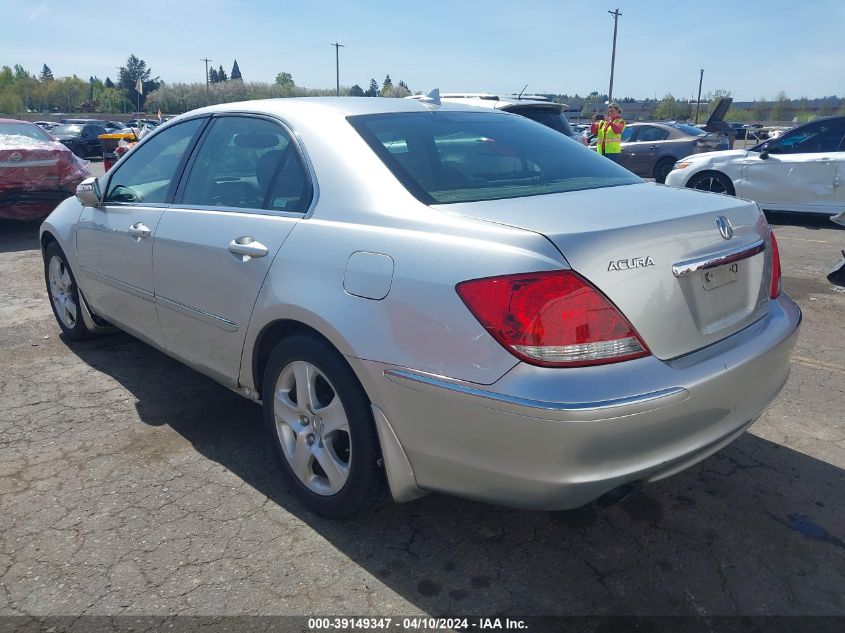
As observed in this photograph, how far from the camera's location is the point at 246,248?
9.58ft

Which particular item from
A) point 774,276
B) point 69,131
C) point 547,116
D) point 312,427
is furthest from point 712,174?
point 69,131

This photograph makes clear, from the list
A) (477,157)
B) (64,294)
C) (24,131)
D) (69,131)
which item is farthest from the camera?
(69,131)

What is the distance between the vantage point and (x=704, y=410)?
2279 mm

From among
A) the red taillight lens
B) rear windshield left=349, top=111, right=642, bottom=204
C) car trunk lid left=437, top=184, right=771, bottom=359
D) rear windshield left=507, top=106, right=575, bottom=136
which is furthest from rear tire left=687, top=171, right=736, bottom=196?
car trunk lid left=437, top=184, right=771, bottom=359

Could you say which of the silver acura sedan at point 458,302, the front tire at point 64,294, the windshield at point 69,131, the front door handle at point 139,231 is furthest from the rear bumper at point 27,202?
the windshield at point 69,131

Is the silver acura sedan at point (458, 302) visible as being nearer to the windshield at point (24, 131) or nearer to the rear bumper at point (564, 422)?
the rear bumper at point (564, 422)

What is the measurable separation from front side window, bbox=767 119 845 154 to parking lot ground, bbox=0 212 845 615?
719 centimetres

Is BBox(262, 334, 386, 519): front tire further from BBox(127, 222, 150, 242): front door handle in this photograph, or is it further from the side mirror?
the side mirror

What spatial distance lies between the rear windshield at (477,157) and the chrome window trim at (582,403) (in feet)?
2.32

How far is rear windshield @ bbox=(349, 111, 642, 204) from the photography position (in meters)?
2.71

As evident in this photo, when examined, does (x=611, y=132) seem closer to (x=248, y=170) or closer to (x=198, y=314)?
(x=248, y=170)

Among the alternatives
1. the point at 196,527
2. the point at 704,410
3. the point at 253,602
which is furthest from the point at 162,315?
the point at 704,410

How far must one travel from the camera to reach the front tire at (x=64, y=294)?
479 cm

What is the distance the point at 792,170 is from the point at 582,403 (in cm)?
939
